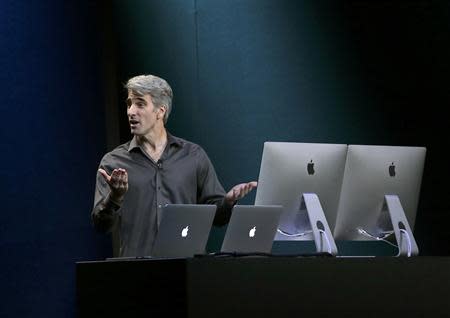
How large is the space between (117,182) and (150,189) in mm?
461

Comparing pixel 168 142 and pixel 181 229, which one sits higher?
pixel 168 142

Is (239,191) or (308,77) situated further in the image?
(308,77)

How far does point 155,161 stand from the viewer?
13.5 feet

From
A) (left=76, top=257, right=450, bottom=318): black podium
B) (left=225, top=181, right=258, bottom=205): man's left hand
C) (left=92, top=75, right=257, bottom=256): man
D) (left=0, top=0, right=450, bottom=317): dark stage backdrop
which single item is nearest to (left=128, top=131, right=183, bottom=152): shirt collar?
(left=92, top=75, right=257, bottom=256): man

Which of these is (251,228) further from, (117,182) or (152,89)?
(152,89)

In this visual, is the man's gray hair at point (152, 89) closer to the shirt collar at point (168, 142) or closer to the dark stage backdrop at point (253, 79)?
the shirt collar at point (168, 142)

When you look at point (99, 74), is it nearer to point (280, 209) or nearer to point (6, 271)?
point (6, 271)

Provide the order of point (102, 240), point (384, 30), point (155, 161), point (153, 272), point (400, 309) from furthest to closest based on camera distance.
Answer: point (384, 30), point (102, 240), point (155, 161), point (400, 309), point (153, 272)

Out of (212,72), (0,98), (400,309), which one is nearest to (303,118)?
(212,72)

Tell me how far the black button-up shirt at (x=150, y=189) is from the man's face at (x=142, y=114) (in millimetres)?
79

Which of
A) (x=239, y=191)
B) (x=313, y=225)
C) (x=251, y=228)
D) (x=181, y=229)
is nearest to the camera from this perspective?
(x=181, y=229)

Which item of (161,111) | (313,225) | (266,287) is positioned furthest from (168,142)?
(266,287)

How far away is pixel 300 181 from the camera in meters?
3.52

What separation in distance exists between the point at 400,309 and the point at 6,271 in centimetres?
220
